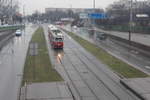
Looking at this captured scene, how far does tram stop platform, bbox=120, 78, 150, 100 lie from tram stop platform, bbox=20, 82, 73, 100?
4.74 m

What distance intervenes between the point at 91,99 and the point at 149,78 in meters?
7.16

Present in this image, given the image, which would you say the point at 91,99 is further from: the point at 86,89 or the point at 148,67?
the point at 148,67

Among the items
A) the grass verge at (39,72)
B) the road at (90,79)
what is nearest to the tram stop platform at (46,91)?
the road at (90,79)

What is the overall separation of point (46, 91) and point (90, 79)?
5906 millimetres

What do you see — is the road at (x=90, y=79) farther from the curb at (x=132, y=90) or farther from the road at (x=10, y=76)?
the road at (x=10, y=76)

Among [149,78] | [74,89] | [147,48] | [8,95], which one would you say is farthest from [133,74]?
[147,48]

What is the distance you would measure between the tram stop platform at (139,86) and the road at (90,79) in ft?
1.20

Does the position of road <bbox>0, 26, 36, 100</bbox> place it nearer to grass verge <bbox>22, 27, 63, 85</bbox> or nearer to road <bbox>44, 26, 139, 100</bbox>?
grass verge <bbox>22, 27, 63, 85</bbox>

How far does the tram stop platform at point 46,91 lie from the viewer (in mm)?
16312

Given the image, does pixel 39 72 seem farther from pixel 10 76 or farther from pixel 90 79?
pixel 90 79

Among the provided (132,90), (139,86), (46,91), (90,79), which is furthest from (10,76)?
(139,86)

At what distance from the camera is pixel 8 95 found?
1773cm

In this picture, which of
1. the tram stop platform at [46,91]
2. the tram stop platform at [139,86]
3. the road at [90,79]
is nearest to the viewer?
the tram stop platform at [46,91]

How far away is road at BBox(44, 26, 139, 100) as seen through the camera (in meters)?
17.6
